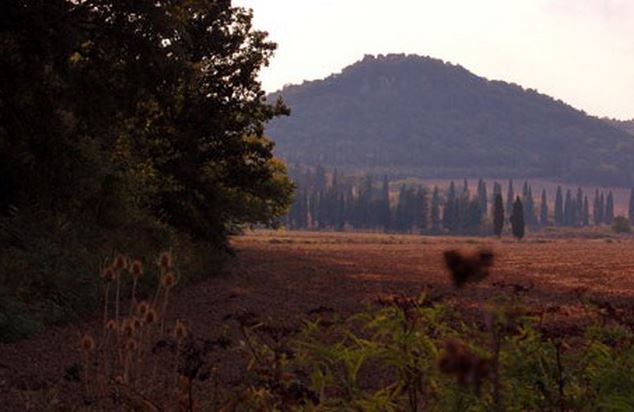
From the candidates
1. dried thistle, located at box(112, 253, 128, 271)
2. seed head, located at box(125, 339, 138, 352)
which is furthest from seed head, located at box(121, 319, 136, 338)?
dried thistle, located at box(112, 253, 128, 271)

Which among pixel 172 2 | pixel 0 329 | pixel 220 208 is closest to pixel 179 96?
pixel 220 208

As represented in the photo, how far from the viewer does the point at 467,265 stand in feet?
7.57

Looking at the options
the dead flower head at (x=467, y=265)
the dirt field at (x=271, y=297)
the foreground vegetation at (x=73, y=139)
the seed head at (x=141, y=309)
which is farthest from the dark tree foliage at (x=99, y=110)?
the dead flower head at (x=467, y=265)

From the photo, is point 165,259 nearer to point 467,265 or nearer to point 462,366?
point 467,265

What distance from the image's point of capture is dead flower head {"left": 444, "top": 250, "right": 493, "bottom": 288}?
2.26m

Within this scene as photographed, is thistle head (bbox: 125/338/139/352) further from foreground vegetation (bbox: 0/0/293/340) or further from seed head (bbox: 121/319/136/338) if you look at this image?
foreground vegetation (bbox: 0/0/293/340)

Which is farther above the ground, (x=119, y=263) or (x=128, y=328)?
(x=119, y=263)

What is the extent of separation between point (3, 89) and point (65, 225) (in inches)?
185

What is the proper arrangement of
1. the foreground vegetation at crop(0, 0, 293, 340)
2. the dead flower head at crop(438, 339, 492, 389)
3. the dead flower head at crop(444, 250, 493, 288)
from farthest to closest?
the foreground vegetation at crop(0, 0, 293, 340) → the dead flower head at crop(444, 250, 493, 288) → the dead flower head at crop(438, 339, 492, 389)

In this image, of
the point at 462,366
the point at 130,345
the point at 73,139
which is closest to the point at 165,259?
the point at 130,345

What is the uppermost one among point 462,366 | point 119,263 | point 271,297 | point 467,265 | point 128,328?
point 467,265

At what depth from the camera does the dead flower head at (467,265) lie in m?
2.26

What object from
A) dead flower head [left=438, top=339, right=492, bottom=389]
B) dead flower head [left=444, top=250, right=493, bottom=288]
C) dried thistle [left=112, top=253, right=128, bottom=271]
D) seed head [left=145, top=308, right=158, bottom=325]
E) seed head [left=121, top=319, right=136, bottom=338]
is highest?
dead flower head [left=444, top=250, right=493, bottom=288]

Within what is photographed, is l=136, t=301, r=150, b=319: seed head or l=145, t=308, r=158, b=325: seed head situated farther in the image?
l=136, t=301, r=150, b=319: seed head
